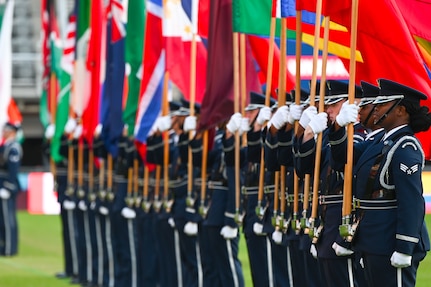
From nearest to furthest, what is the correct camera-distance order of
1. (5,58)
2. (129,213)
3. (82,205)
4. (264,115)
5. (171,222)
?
(264,115) → (171,222) → (129,213) → (82,205) → (5,58)

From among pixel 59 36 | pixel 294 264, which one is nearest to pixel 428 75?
pixel 294 264

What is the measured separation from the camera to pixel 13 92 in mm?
35469

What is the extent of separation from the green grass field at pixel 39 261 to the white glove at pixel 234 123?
12.6 ft

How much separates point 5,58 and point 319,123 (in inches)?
463

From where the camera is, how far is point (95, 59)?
15.1 m

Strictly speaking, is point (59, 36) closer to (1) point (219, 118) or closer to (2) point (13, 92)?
(1) point (219, 118)

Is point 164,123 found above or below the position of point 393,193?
above

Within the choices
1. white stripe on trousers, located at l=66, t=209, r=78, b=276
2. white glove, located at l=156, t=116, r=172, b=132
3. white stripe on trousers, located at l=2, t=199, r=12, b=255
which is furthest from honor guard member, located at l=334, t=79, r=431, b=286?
white stripe on trousers, located at l=2, t=199, r=12, b=255

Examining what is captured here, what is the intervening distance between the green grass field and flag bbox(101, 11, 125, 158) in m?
1.89

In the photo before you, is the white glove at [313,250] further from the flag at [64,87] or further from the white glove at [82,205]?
the flag at [64,87]

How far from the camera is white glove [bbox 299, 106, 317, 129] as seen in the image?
7.99 m

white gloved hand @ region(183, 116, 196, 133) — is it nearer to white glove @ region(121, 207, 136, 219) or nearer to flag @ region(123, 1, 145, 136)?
flag @ region(123, 1, 145, 136)

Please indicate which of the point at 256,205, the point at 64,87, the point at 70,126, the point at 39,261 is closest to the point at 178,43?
the point at 256,205

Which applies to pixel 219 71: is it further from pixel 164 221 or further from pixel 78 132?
pixel 78 132
